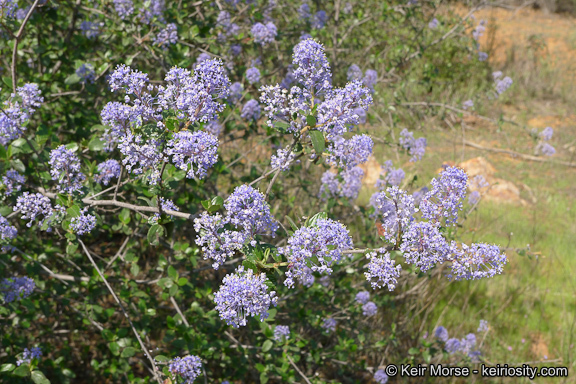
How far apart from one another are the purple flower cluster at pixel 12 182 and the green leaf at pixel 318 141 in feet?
4.26

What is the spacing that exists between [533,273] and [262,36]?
3581mm

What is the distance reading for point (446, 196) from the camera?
4.96ft

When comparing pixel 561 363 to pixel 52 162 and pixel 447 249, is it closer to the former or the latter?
pixel 447 249

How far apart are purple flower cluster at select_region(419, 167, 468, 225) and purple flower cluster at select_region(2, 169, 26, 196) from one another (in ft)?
5.32

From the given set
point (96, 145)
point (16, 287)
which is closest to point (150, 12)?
point (96, 145)

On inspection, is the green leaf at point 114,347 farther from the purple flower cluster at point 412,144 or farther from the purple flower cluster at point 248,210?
the purple flower cluster at point 412,144

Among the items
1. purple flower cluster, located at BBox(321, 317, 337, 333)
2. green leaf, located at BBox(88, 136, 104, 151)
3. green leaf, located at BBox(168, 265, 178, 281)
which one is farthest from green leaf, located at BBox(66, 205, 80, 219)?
purple flower cluster, located at BBox(321, 317, 337, 333)

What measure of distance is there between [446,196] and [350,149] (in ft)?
1.19

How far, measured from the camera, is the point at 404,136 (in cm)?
342

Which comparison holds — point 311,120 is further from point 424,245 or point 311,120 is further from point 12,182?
point 12,182

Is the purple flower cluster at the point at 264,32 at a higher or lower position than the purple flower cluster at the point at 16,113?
lower

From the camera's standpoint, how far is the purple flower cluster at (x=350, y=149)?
5.40 feet

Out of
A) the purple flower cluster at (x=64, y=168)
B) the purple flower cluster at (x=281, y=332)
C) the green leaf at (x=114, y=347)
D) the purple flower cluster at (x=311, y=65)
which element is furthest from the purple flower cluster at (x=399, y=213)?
the green leaf at (x=114, y=347)

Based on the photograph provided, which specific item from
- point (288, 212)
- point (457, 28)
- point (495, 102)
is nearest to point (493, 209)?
point (457, 28)
